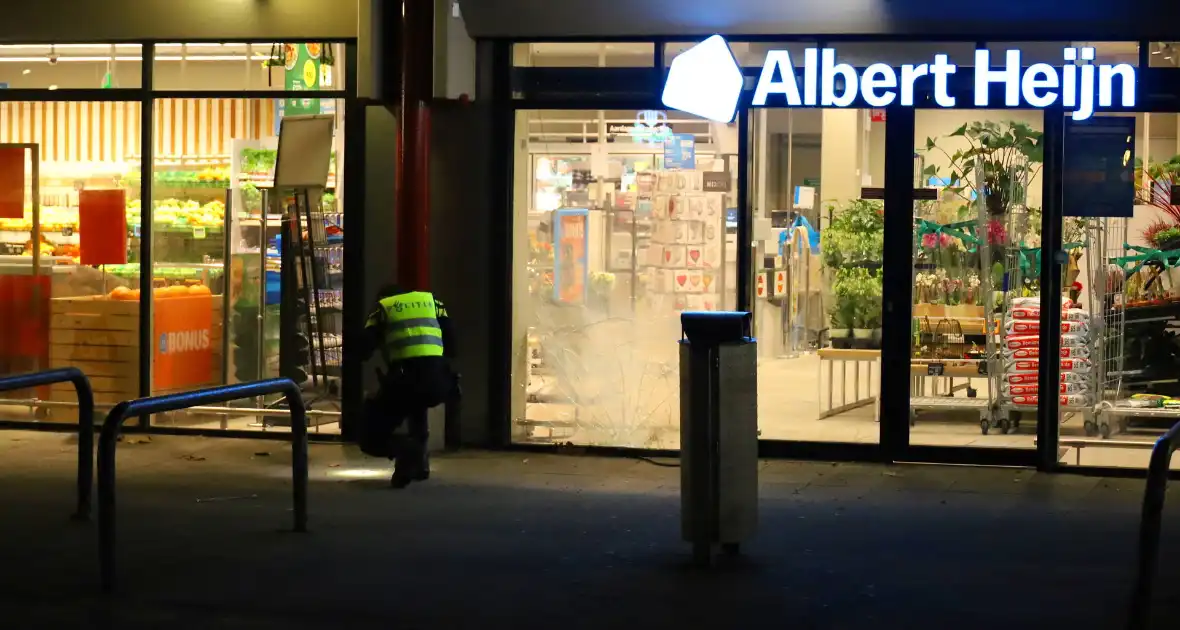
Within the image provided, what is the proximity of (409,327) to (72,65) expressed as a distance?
176 inches

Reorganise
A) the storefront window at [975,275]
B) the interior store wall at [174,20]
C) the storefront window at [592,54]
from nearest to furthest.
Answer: the storefront window at [975,275], the storefront window at [592,54], the interior store wall at [174,20]

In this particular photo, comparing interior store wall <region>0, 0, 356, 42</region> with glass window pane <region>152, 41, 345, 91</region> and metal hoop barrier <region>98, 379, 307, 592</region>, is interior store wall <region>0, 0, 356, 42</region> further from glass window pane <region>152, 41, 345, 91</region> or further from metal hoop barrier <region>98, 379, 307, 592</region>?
metal hoop barrier <region>98, 379, 307, 592</region>

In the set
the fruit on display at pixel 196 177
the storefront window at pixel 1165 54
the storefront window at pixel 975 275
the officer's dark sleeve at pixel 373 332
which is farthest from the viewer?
the fruit on display at pixel 196 177

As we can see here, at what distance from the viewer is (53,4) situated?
12.2m

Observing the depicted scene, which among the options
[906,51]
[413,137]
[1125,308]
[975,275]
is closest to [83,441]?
[413,137]

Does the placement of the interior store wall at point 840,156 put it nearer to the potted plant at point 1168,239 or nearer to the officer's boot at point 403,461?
the potted plant at point 1168,239

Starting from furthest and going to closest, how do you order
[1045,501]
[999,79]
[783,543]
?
[999,79], [1045,501], [783,543]

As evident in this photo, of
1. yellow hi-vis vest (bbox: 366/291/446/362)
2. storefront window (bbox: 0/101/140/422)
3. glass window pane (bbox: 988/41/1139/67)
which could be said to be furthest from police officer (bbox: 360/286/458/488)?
glass window pane (bbox: 988/41/1139/67)

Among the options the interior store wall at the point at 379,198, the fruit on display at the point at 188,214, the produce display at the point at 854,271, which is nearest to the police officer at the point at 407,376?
the interior store wall at the point at 379,198

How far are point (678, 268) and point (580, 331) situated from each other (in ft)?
2.96

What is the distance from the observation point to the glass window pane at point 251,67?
11867 mm

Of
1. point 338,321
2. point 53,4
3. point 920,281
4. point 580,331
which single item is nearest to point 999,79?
point 920,281

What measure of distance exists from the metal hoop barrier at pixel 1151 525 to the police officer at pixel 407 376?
199 inches

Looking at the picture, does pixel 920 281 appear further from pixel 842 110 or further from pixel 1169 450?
pixel 1169 450
